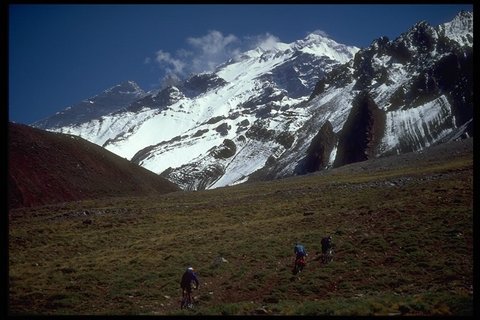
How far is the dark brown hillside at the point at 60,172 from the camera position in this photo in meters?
66.3

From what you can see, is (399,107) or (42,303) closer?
(42,303)

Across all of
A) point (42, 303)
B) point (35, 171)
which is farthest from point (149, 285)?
point (35, 171)

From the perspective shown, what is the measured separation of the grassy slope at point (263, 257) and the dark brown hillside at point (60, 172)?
18266 millimetres

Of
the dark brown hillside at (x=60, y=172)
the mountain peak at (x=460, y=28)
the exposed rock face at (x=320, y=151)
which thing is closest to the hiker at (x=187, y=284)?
the dark brown hillside at (x=60, y=172)

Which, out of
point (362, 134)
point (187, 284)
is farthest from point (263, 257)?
point (362, 134)

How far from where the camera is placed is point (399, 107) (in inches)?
6240

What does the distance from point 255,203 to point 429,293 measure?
35.9 meters

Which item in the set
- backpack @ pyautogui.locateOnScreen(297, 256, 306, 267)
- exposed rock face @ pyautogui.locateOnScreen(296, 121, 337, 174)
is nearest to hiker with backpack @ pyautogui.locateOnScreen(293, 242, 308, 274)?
backpack @ pyautogui.locateOnScreen(297, 256, 306, 267)

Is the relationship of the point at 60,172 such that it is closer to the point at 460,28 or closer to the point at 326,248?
the point at 326,248

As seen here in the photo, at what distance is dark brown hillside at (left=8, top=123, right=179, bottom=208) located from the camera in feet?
217

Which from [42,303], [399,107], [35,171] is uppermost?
[399,107]

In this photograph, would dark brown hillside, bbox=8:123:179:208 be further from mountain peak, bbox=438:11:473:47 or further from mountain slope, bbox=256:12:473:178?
mountain peak, bbox=438:11:473:47

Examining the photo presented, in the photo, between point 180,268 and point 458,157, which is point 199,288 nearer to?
point 180,268
